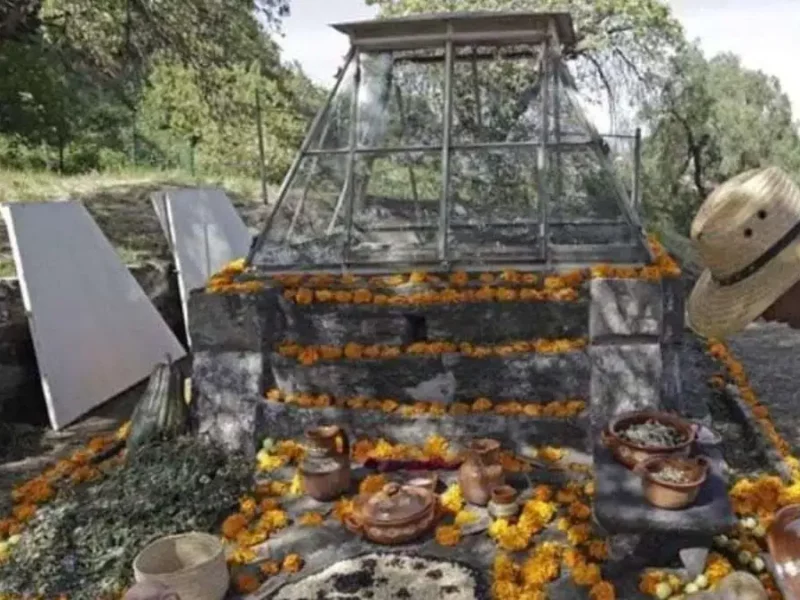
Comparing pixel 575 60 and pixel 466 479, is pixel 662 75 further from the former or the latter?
pixel 466 479

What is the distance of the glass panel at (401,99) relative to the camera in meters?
6.25

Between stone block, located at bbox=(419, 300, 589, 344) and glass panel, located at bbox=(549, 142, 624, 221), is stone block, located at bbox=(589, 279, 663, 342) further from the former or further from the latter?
glass panel, located at bbox=(549, 142, 624, 221)

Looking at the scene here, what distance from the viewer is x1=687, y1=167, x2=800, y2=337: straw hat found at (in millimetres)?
1234

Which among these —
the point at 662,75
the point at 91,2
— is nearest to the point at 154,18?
the point at 91,2

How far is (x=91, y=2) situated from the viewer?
341 inches

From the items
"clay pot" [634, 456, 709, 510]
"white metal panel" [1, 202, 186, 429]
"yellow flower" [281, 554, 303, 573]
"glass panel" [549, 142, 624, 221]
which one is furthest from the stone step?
"white metal panel" [1, 202, 186, 429]

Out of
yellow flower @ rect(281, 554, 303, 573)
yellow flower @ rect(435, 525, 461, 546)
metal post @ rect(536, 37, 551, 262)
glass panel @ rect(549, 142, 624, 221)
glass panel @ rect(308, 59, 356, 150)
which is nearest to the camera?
yellow flower @ rect(281, 554, 303, 573)

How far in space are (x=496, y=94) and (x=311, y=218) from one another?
1.84 m

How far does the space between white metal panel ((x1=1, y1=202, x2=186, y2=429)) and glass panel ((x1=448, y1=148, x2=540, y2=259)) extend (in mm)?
3464

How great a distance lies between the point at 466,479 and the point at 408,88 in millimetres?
3335

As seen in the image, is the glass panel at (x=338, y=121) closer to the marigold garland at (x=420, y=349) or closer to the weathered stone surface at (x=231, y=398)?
the marigold garland at (x=420, y=349)

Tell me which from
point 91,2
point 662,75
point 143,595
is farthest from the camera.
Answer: point 662,75

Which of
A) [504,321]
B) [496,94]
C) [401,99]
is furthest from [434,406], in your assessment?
[496,94]

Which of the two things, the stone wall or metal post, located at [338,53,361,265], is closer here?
metal post, located at [338,53,361,265]
